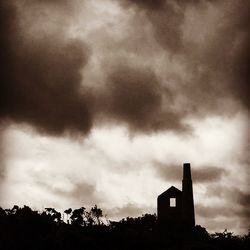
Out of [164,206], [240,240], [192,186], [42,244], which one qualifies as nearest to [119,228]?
[42,244]

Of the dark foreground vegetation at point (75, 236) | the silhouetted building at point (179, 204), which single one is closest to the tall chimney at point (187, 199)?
the silhouetted building at point (179, 204)

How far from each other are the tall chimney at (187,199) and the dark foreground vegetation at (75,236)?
9.10 metres

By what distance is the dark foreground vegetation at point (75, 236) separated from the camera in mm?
21375

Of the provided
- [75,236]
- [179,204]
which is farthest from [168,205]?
[75,236]

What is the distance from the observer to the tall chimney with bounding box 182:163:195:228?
→ 3716 cm

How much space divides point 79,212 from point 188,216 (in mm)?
13486

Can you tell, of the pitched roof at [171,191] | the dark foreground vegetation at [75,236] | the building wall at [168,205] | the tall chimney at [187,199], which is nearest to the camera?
the dark foreground vegetation at [75,236]

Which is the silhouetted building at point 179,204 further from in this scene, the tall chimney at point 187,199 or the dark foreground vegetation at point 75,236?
the dark foreground vegetation at point 75,236

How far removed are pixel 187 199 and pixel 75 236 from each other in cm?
1955

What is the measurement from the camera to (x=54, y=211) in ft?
88.9

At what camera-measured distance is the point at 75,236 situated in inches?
868

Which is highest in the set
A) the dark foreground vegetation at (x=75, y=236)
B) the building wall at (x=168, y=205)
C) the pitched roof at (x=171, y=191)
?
the pitched roof at (x=171, y=191)

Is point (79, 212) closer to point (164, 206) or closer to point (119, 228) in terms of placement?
point (119, 228)

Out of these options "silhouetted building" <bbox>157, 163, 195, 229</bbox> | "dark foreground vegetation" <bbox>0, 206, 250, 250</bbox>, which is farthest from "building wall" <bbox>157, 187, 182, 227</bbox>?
"dark foreground vegetation" <bbox>0, 206, 250, 250</bbox>
